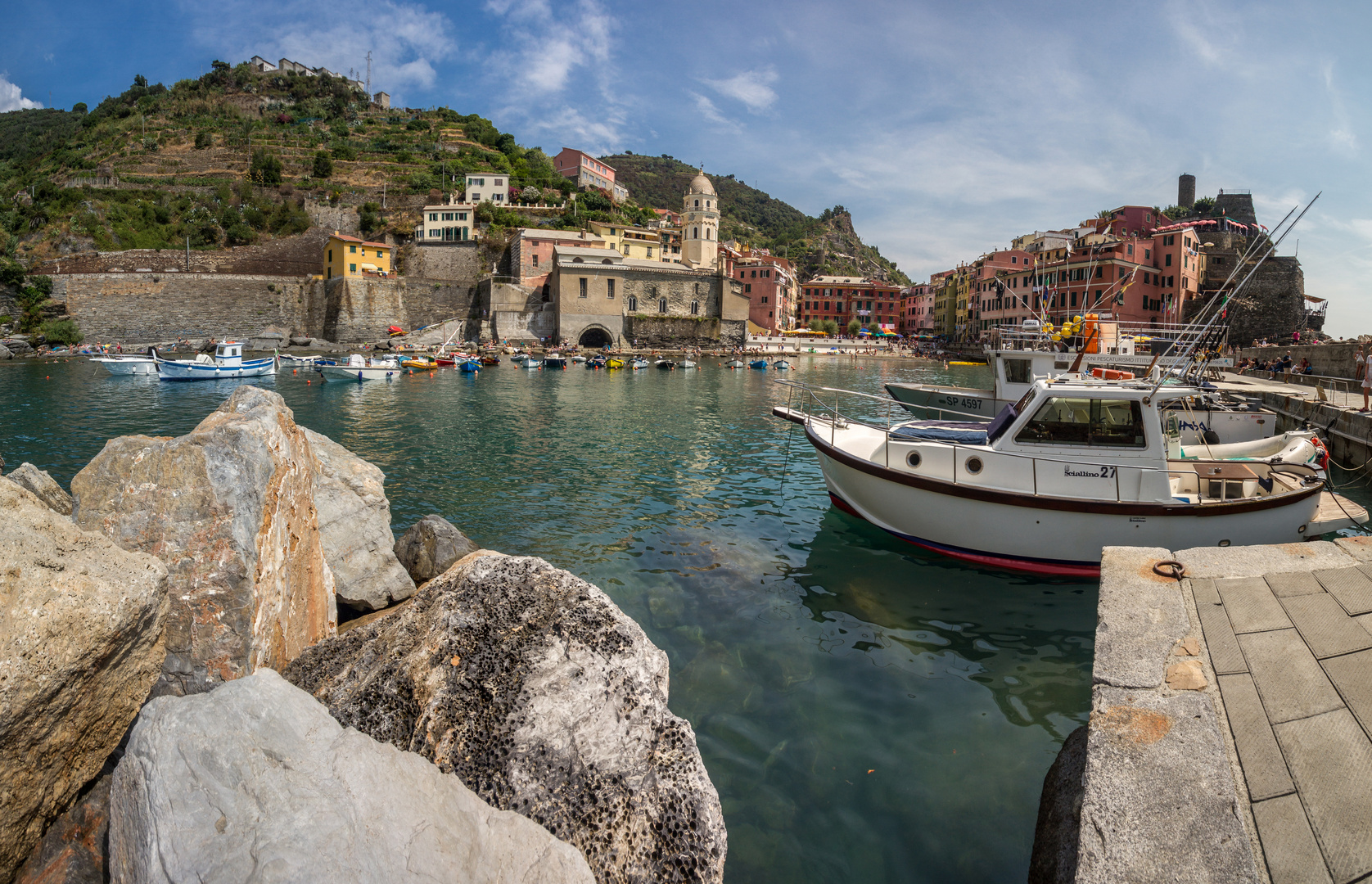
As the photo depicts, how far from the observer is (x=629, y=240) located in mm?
67750

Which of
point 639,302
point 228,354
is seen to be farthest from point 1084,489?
point 639,302

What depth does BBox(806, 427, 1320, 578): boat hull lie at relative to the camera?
7531 mm

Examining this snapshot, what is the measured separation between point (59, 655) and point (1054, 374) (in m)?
13.6

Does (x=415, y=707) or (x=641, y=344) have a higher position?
(x=641, y=344)

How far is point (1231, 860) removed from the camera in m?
2.05

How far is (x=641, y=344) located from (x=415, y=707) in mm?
58329

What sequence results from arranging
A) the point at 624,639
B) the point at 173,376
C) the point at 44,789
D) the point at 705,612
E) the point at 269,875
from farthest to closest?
the point at 173,376
the point at 705,612
the point at 624,639
the point at 44,789
the point at 269,875

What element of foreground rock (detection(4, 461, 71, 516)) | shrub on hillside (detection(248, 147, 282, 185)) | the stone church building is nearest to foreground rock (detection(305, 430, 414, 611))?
foreground rock (detection(4, 461, 71, 516))

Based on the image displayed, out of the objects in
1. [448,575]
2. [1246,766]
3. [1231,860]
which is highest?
[448,575]

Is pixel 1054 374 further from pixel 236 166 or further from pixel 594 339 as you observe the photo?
pixel 236 166

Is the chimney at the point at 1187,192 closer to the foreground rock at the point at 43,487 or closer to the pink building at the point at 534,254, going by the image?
the pink building at the point at 534,254

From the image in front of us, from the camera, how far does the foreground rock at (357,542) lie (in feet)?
18.7

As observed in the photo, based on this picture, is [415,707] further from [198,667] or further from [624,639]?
[198,667]

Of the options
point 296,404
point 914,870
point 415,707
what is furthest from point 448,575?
point 296,404
